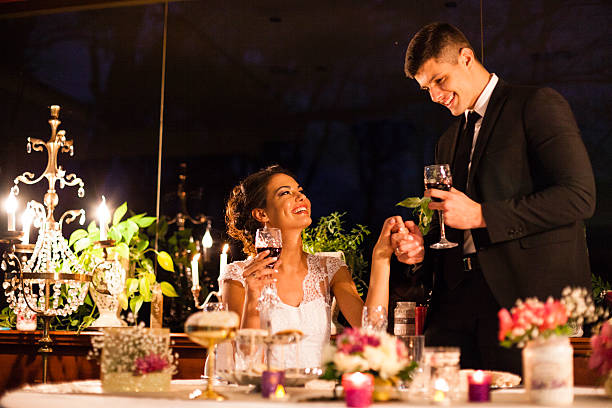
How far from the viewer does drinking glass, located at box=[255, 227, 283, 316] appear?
2543mm

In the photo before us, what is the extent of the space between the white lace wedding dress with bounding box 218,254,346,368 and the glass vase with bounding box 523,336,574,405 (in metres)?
1.37

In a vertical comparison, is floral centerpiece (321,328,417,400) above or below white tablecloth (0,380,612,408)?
above

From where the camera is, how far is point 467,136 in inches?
98.6

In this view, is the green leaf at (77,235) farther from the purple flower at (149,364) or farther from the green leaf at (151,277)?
the purple flower at (149,364)

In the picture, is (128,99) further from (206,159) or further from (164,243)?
(164,243)

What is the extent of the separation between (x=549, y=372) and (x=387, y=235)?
1.19 meters

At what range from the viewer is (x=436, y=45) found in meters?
2.56

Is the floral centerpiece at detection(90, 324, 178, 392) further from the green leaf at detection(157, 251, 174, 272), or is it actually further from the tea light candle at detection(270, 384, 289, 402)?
the green leaf at detection(157, 251, 174, 272)

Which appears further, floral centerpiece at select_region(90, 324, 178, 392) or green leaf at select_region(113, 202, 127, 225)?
green leaf at select_region(113, 202, 127, 225)

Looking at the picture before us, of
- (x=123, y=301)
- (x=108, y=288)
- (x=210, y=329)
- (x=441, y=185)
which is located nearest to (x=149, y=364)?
(x=210, y=329)

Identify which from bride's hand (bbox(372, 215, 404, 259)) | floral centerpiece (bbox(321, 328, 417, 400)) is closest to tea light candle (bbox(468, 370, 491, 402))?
floral centerpiece (bbox(321, 328, 417, 400))

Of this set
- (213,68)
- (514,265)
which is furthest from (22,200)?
(514,265)

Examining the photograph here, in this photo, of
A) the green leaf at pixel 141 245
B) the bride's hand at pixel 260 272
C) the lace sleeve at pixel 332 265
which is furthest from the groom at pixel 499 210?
the green leaf at pixel 141 245

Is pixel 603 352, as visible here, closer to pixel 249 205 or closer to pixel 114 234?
pixel 249 205
